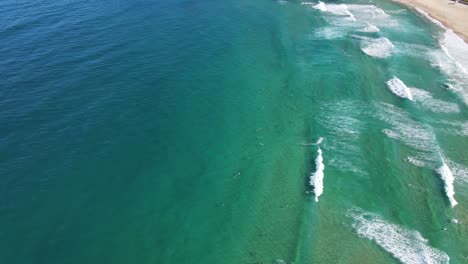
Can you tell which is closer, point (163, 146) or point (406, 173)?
point (406, 173)

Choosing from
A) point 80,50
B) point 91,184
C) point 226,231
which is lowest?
point 226,231

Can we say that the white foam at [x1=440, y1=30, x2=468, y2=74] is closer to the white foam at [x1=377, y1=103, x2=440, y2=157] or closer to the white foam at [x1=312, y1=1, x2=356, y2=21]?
the white foam at [x1=312, y1=1, x2=356, y2=21]

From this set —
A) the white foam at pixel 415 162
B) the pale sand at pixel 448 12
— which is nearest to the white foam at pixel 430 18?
the pale sand at pixel 448 12

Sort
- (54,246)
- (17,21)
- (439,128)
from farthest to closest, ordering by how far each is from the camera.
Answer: (17,21) < (439,128) < (54,246)

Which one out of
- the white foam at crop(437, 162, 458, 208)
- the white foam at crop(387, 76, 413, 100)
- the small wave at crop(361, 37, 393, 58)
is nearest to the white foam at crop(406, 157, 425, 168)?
the white foam at crop(437, 162, 458, 208)

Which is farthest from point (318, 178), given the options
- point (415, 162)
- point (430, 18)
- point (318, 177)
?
point (430, 18)

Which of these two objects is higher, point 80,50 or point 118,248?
point 80,50

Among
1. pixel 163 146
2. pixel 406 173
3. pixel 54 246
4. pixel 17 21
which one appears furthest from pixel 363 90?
pixel 17 21

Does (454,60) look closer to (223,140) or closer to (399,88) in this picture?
(399,88)

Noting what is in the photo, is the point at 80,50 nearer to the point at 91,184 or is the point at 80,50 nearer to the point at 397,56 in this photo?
the point at 91,184
